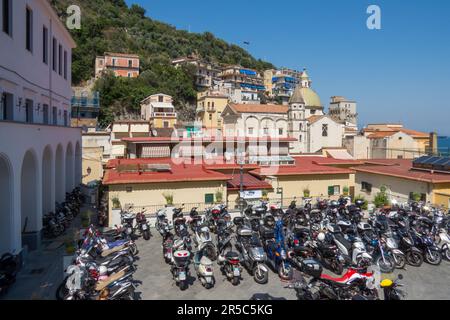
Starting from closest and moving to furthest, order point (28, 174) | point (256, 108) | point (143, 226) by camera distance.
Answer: point (28, 174) → point (143, 226) → point (256, 108)

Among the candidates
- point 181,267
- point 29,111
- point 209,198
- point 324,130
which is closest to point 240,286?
point 181,267

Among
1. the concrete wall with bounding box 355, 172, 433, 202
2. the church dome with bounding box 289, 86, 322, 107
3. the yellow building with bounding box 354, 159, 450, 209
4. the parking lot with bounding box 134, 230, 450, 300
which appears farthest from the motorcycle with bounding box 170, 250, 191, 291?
the church dome with bounding box 289, 86, 322, 107

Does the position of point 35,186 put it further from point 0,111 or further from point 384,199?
point 384,199

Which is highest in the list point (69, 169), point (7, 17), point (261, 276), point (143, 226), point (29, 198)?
point (7, 17)

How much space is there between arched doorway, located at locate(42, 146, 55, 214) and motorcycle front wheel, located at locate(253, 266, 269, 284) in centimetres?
1188

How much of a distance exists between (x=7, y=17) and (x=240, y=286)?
1258cm

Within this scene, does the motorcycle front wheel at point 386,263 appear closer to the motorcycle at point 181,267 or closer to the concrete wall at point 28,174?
the motorcycle at point 181,267

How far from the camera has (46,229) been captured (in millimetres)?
14961

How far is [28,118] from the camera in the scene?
16266 mm

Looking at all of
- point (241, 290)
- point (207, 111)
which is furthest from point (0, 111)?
point (207, 111)

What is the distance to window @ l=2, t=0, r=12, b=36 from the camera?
12430 millimetres

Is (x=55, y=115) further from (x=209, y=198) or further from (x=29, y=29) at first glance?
(x=209, y=198)

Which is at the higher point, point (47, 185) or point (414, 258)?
point (47, 185)

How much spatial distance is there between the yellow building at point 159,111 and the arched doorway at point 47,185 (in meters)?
37.1
